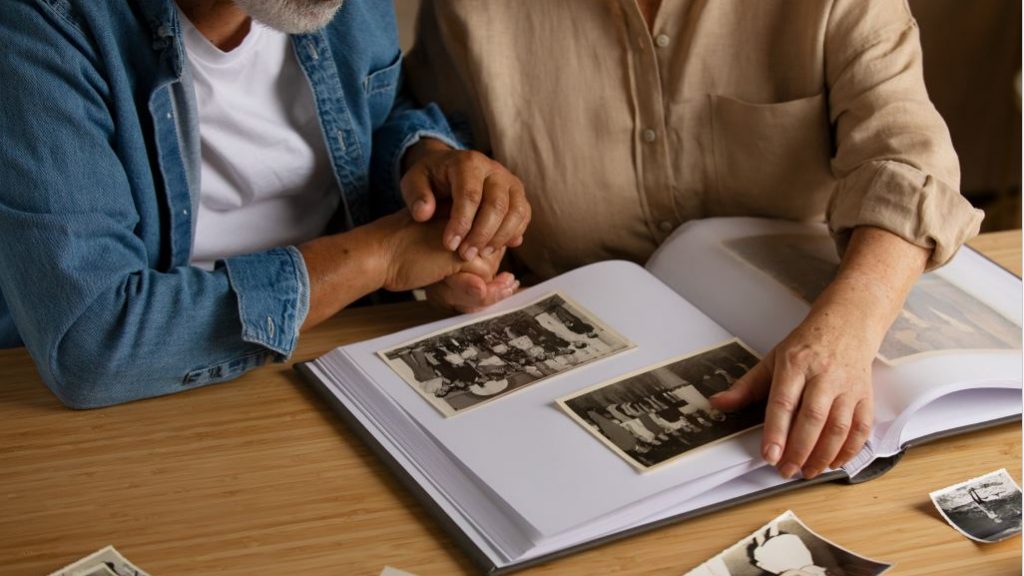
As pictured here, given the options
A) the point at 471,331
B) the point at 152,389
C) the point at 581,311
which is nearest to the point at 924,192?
the point at 581,311

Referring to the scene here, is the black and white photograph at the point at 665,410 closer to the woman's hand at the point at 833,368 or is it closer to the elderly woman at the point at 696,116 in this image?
the woman's hand at the point at 833,368

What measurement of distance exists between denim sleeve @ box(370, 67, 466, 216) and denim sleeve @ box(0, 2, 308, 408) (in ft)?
1.06

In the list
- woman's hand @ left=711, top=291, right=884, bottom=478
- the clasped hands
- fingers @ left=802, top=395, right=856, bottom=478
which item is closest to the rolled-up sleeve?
woman's hand @ left=711, top=291, right=884, bottom=478

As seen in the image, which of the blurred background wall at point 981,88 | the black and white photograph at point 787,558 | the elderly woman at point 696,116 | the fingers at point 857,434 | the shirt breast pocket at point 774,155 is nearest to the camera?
the black and white photograph at point 787,558

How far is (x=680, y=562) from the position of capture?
93cm

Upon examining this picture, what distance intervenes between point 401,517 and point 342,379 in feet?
0.69

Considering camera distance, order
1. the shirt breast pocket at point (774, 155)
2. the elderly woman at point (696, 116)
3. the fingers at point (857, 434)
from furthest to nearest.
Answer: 1. the shirt breast pocket at point (774, 155)
2. the elderly woman at point (696, 116)
3. the fingers at point (857, 434)

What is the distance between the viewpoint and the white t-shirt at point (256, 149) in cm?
132

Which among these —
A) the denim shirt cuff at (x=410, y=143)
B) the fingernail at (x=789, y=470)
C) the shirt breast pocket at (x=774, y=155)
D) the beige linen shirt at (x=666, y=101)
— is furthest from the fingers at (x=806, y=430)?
the denim shirt cuff at (x=410, y=143)

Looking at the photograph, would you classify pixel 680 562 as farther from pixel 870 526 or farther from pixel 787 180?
pixel 787 180

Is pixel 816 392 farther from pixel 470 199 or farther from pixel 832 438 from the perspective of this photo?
pixel 470 199

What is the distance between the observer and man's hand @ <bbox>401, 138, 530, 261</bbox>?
50.7 inches

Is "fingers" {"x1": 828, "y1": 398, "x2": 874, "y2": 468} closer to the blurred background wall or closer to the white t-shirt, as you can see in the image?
the white t-shirt

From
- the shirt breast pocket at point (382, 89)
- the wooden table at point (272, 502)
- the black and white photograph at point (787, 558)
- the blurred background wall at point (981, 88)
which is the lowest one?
the blurred background wall at point (981, 88)
